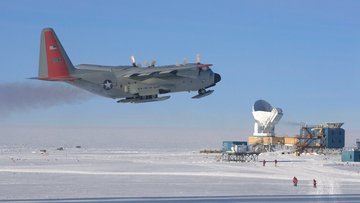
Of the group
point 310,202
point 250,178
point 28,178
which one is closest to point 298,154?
point 250,178

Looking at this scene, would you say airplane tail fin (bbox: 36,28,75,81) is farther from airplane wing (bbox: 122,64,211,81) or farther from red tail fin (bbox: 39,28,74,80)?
airplane wing (bbox: 122,64,211,81)

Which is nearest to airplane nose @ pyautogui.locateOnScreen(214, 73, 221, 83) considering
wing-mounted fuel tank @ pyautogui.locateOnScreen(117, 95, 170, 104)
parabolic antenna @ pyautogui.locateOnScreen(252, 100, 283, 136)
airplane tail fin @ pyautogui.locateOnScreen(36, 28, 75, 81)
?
wing-mounted fuel tank @ pyautogui.locateOnScreen(117, 95, 170, 104)

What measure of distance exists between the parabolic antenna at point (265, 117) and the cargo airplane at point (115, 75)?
10704 cm

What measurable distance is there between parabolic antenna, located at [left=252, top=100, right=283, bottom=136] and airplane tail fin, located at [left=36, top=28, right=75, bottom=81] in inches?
4349

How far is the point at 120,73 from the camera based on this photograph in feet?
181

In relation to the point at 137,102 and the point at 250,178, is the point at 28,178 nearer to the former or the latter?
the point at 137,102

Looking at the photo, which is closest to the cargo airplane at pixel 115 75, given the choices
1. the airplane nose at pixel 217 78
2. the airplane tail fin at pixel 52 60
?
the airplane tail fin at pixel 52 60

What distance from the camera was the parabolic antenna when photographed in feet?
529

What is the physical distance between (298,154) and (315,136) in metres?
11.1

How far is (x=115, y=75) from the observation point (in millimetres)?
54844

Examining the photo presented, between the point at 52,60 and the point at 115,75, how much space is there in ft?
18.2

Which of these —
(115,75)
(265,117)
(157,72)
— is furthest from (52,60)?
(265,117)

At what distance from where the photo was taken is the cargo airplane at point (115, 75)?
54500 millimetres

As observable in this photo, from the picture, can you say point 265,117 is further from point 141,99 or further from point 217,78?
point 141,99
